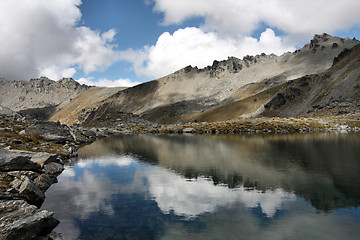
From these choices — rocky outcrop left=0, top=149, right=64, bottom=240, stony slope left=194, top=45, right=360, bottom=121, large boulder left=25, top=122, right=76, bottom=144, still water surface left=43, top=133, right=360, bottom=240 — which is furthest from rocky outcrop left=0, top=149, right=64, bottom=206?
stony slope left=194, top=45, right=360, bottom=121

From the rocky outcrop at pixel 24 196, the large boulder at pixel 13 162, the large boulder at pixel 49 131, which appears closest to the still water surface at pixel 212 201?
the rocky outcrop at pixel 24 196

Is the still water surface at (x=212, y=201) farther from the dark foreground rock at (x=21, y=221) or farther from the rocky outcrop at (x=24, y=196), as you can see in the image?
the dark foreground rock at (x=21, y=221)

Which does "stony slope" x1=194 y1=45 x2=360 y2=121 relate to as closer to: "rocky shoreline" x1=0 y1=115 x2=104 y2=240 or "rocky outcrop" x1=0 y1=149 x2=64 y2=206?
"rocky outcrop" x1=0 y1=149 x2=64 y2=206

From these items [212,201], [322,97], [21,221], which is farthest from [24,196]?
[322,97]

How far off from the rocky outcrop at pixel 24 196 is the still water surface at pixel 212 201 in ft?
4.34

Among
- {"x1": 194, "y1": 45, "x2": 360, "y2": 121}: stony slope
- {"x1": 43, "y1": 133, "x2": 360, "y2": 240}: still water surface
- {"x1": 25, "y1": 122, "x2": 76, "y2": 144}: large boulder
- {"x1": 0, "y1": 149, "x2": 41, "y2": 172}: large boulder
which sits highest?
{"x1": 194, "y1": 45, "x2": 360, "y2": 121}: stony slope

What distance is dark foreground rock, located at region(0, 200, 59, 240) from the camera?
13750 millimetres

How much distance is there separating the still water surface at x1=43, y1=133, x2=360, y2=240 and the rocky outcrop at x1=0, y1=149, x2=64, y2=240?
1323 millimetres

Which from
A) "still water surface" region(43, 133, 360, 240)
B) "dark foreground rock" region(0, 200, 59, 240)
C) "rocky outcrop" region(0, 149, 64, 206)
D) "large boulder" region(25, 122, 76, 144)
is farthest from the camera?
"large boulder" region(25, 122, 76, 144)

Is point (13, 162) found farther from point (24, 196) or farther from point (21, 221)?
point (21, 221)

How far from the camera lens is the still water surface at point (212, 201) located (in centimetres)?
1683

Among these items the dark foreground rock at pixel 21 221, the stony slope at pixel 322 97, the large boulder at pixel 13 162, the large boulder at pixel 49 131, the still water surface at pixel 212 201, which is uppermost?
the stony slope at pixel 322 97

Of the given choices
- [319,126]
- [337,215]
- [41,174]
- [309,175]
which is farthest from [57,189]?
Result: [319,126]

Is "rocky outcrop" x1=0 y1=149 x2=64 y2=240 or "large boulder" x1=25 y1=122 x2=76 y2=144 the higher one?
"large boulder" x1=25 y1=122 x2=76 y2=144
